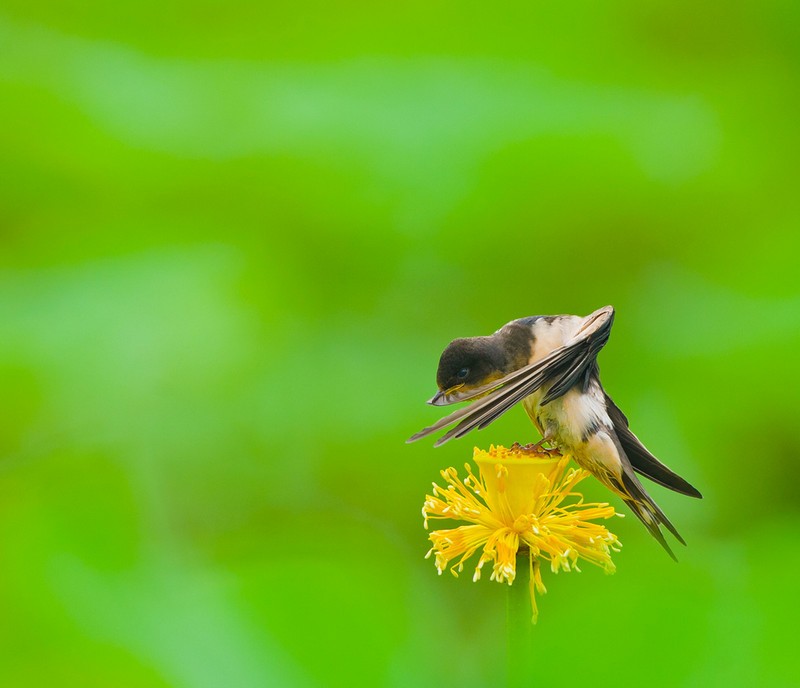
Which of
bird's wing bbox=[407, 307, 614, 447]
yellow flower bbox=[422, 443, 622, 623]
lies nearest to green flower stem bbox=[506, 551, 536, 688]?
yellow flower bbox=[422, 443, 622, 623]

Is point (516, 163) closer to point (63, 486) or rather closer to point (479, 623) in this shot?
point (479, 623)

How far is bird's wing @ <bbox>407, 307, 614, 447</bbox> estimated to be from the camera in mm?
582

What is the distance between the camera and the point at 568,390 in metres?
0.75

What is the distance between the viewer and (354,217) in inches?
69.1

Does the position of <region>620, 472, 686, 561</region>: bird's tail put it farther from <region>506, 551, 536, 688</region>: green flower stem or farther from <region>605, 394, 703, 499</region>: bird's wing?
<region>506, 551, 536, 688</region>: green flower stem

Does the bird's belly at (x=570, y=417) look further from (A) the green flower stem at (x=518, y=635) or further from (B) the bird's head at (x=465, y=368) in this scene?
(A) the green flower stem at (x=518, y=635)

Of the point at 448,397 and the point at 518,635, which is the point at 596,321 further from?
the point at 518,635

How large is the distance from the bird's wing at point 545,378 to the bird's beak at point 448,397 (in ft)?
0.04

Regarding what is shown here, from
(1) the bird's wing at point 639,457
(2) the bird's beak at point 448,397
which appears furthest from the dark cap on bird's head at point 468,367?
(1) the bird's wing at point 639,457

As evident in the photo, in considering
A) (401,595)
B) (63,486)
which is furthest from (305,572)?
(63,486)

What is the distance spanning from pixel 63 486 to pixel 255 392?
1.11ft

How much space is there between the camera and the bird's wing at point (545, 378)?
0.58 m

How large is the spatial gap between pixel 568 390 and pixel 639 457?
0.10m

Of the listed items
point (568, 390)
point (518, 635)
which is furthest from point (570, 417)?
point (518, 635)
